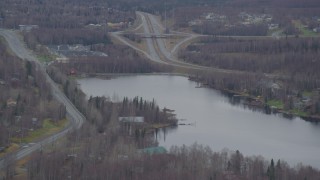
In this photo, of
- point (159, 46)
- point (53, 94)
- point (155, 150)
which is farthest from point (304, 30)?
point (155, 150)

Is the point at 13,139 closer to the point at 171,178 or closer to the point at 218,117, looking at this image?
the point at 171,178

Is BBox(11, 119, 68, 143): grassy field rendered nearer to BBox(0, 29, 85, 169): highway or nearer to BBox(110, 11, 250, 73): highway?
BBox(0, 29, 85, 169): highway

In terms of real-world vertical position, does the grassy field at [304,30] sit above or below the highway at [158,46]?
above

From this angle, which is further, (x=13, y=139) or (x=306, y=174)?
(x=13, y=139)

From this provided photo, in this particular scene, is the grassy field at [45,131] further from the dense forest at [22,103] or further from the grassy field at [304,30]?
the grassy field at [304,30]

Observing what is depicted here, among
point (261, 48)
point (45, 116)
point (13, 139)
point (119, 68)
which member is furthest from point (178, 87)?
point (13, 139)

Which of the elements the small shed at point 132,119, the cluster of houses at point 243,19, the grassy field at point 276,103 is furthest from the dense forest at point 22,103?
the cluster of houses at point 243,19

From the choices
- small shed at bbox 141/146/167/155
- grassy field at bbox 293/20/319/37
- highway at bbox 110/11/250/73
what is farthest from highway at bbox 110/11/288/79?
small shed at bbox 141/146/167/155
